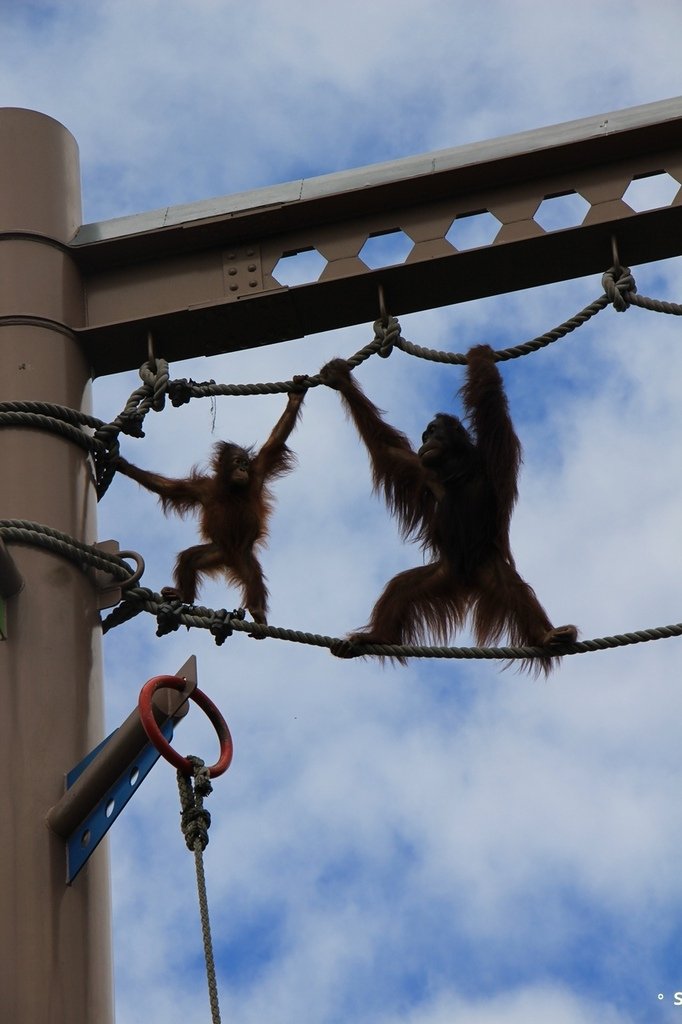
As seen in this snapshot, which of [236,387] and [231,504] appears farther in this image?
[231,504]

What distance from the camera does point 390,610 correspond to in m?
6.36

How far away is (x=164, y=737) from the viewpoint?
4262 mm

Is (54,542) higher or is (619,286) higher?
(619,286)

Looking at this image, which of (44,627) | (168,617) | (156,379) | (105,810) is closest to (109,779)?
(105,810)

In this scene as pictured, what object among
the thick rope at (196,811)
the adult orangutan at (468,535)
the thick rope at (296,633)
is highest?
the adult orangutan at (468,535)

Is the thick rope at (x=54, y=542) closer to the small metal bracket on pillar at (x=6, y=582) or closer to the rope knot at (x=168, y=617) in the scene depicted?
the small metal bracket on pillar at (x=6, y=582)

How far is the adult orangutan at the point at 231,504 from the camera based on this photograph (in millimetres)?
7293

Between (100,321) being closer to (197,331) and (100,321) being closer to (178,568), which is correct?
(197,331)

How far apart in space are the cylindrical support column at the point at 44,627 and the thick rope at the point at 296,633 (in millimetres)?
167

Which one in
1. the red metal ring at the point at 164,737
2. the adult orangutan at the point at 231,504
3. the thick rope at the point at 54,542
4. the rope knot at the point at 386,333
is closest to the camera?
the red metal ring at the point at 164,737

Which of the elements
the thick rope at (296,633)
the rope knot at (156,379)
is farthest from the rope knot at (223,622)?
the rope knot at (156,379)

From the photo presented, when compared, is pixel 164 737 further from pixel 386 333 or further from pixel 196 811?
pixel 386 333

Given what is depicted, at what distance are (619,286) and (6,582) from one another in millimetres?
2097

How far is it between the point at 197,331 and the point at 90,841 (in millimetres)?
1804
